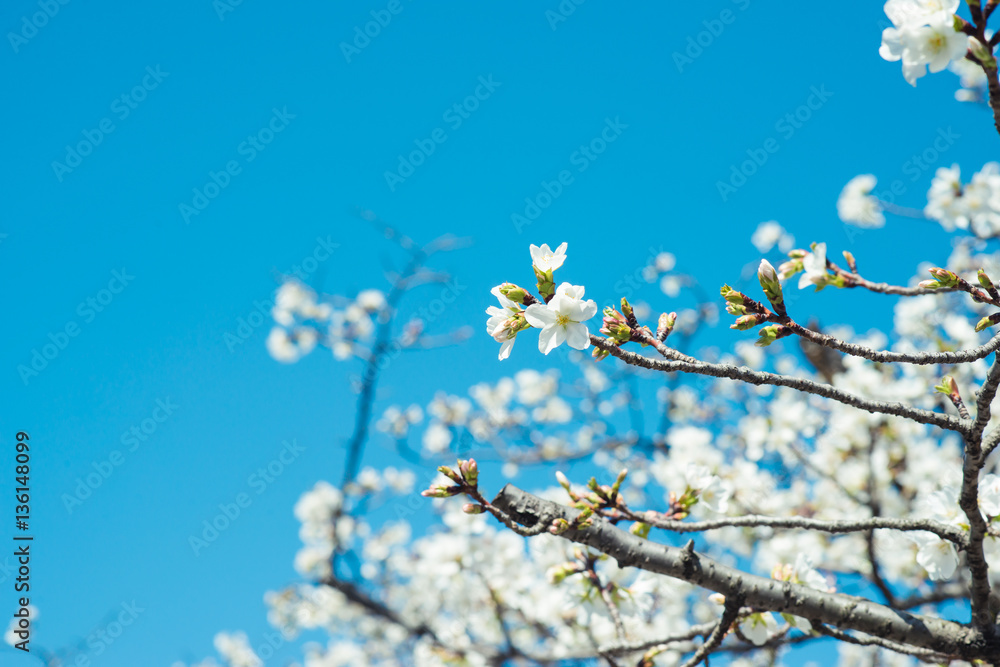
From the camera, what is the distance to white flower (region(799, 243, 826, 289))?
205cm

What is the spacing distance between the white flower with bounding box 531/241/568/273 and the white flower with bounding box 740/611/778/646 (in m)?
1.52

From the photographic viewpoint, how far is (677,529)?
1.83 m

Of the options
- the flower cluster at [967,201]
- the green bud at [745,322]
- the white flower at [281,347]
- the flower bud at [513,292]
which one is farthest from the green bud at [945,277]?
the white flower at [281,347]

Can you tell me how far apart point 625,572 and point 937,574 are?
44.3 inches

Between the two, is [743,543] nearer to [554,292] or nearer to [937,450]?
[937,450]

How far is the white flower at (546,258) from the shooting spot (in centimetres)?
157

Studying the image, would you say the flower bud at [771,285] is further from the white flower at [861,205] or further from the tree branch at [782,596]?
the white flower at [861,205]

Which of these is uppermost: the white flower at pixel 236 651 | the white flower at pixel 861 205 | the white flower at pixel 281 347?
the white flower at pixel 861 205

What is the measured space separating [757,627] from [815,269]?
1277mm

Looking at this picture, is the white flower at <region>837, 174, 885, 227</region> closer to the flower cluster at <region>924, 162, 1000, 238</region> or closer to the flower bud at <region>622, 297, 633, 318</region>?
the flower cluster at <region>924, 162, 1000, 238</region>

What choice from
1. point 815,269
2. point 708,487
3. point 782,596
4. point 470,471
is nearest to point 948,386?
point 815,269

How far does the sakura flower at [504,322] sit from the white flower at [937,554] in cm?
143

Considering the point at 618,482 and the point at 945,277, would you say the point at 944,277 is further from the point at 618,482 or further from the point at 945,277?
the point at 618,482

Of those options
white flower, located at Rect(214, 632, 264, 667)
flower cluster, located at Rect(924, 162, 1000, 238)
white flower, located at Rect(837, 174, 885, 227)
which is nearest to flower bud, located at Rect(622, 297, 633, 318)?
flower cluster, located at Rect(924, 162, 1000, 238)
